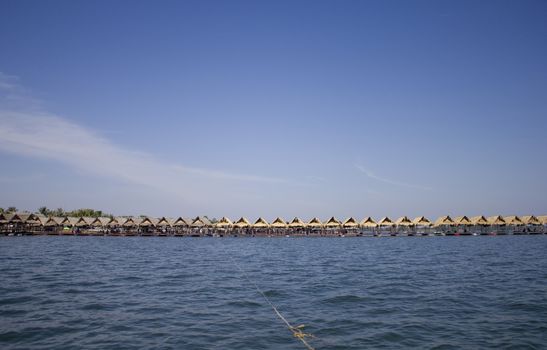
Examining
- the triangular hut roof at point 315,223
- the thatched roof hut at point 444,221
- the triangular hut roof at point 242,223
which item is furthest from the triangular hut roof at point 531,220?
the triangular hut roof at point 242,223

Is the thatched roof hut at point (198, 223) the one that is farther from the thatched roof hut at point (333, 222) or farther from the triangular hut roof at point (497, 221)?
the triangular hut roof at point (497, 221)

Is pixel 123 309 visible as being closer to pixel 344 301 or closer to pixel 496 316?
pixel 344 301

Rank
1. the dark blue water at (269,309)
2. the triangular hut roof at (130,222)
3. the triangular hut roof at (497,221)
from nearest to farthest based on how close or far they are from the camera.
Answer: the dark blue water at (269,309)
the triangular hut roof at (497,221)
the triangular hut roof at (130,222)

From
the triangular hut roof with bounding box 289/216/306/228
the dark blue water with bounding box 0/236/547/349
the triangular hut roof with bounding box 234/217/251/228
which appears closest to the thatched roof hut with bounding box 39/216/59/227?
the triangular hut roof with bounding box 234/217/251/228

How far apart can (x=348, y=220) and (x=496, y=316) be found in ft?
219

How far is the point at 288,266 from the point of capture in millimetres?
27281

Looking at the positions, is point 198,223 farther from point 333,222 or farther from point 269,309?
point 269,309

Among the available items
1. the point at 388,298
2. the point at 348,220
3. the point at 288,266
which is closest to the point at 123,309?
the point at 388,298

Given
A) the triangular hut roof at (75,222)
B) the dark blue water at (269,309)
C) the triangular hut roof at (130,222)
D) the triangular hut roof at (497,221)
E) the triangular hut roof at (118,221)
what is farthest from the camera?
the triangular hut roof at (118,221)

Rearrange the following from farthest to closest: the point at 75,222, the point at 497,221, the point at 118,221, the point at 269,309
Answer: the point at 118,221
the point at 75,222
the point at 497,221
the point at 269,309

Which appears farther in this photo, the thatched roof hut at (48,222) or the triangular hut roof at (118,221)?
the triangular hut roof at (118,221)

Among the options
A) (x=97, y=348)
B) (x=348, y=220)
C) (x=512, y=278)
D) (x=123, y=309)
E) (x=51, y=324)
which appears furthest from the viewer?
(x=348, y=220)

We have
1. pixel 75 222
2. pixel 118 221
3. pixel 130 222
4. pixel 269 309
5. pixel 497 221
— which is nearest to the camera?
pixel 269 309

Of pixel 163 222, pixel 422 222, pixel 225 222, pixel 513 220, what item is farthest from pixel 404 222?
pixel 163 222
